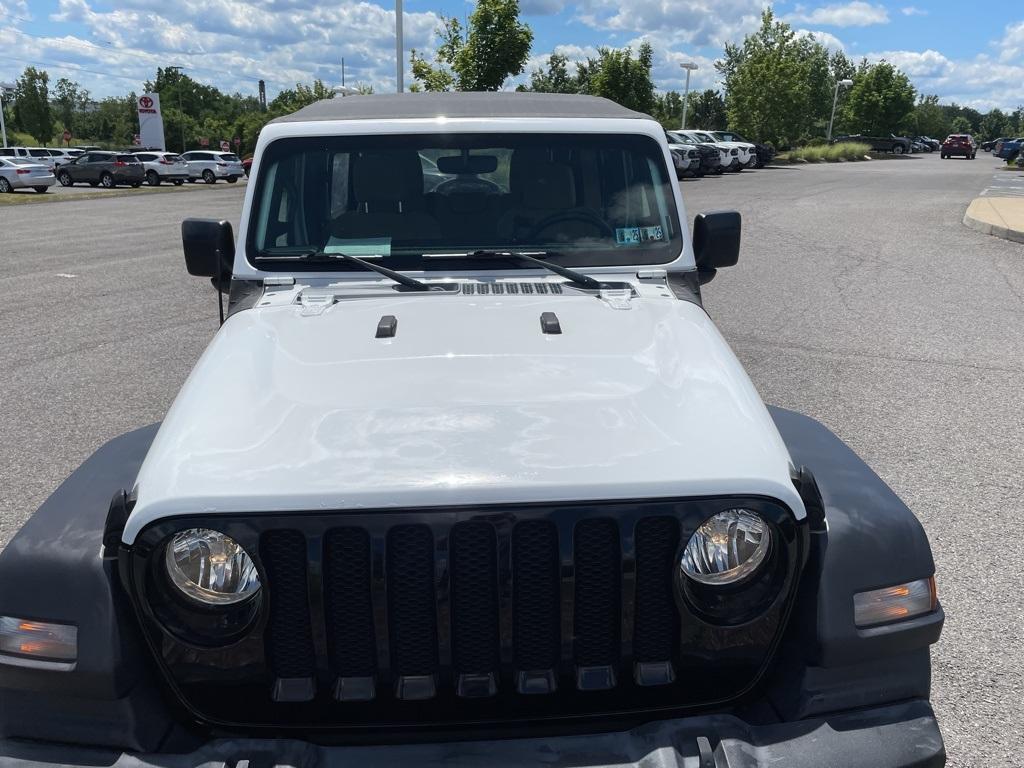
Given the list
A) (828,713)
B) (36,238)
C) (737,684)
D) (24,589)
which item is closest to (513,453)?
(737,684)

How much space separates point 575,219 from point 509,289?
1.69 ft

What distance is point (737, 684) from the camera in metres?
2.07


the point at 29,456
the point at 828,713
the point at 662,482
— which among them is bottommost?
the point at 29,456

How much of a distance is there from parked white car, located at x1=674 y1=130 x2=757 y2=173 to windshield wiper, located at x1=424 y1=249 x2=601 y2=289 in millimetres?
33715

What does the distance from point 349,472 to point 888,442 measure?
4525 mm

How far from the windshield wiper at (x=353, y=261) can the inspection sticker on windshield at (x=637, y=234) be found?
0.81 m

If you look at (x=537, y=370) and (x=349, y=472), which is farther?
(x=537, y=370)

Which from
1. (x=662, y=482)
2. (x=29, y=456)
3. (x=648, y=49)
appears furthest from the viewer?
(x=648, y=49)

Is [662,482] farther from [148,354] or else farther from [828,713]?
[148,354]

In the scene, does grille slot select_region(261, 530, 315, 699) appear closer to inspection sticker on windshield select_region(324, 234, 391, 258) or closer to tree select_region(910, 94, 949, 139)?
inspection sticker on windshield select_region(324, 234, 391, 258)

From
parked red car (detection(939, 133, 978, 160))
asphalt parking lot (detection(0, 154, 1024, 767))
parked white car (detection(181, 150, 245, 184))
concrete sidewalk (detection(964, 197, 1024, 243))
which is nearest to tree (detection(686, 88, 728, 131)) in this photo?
parked red car (detection(939, 133, 978, 160))

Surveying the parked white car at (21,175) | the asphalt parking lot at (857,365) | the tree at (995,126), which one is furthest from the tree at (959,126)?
the asphalt parking lot at (857,365)

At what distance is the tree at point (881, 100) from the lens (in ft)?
257

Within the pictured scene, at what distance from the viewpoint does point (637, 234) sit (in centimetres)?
348
